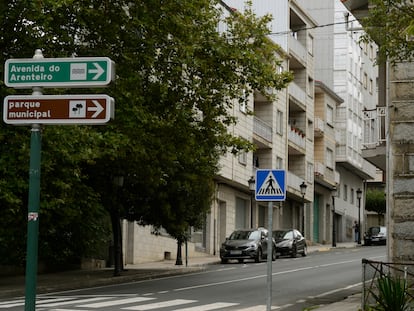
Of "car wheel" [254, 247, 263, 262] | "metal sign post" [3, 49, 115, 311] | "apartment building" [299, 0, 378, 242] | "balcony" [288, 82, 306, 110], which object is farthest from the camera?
"apartment building" [299, 0, 378, 242]

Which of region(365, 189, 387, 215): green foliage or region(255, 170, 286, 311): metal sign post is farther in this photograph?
region(365, 189, 387, 215): green foliage

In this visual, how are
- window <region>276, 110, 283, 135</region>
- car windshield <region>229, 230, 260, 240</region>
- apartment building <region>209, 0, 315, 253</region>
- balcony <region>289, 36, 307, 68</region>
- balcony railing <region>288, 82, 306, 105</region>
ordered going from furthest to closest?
balcony railing <region>288, 82, 306, 105</region>
balcony <region>289, 36, 307, 68</region>
window <region>276, 110, 283, 135</region>
apartment building <region>209, 0, 315, 253</region>
car windshield <region>229, 230, 260, 240</region>

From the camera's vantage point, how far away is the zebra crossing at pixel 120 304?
16.4 metres

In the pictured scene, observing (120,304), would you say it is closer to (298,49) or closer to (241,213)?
(241,213)

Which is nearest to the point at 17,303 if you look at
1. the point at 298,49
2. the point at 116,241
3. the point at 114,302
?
the point at 114,302

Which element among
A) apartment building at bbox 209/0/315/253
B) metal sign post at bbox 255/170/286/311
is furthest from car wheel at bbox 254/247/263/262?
metal sign post at bbox 255/170/286/311

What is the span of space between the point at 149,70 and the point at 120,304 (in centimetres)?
687

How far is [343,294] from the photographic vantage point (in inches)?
789

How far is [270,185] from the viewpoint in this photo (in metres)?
14.1

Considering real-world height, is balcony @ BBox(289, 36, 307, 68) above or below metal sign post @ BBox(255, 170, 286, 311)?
above

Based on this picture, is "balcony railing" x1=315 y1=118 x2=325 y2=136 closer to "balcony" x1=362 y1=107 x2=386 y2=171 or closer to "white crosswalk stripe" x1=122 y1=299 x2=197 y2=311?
"balcony" x1=362 y1=107 x2=386 y2=171

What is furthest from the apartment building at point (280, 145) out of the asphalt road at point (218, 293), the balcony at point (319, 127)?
the asphalt road at point (218, 293)

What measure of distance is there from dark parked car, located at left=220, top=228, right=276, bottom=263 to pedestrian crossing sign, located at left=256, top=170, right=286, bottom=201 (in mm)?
21171

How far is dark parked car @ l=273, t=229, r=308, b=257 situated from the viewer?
3962 centimetres
